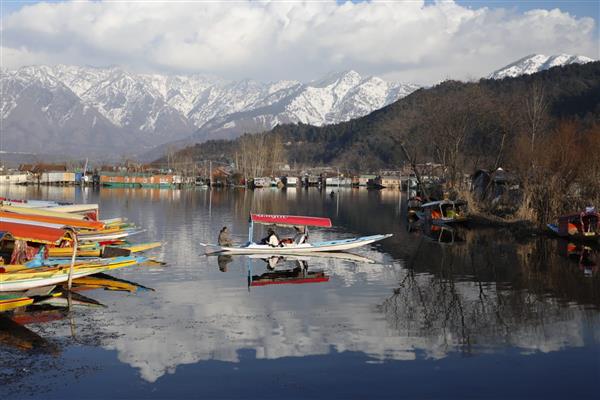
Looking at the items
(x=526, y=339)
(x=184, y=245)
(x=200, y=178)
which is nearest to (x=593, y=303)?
(x=526, y=339)

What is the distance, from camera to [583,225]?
46.1m

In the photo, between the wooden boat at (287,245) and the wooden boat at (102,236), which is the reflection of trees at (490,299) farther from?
the wooden boat at (102,236)

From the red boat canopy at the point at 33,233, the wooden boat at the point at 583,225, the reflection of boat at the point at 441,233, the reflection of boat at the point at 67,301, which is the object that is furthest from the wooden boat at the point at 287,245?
the wooden boat at the point at 583,225

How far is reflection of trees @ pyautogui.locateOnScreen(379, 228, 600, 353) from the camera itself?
71.4ft

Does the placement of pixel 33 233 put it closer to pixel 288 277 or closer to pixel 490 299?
pixel 288 277

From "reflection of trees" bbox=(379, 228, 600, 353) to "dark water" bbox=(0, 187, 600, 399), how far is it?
0.29 feet

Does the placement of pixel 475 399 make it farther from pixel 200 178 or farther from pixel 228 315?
pixel 200 178

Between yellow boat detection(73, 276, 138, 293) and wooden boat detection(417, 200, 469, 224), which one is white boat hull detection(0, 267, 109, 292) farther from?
wooden boat detection(417, 200, 469, 224)

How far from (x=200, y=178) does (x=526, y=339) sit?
181m

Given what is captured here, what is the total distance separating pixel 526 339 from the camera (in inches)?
830

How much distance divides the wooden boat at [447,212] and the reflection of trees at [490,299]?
63.9ft

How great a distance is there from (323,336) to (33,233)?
14560 mm

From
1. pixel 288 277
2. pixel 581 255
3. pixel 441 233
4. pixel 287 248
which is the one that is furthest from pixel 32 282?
pixel 441 233

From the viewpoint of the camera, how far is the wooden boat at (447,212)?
61.0 meters
